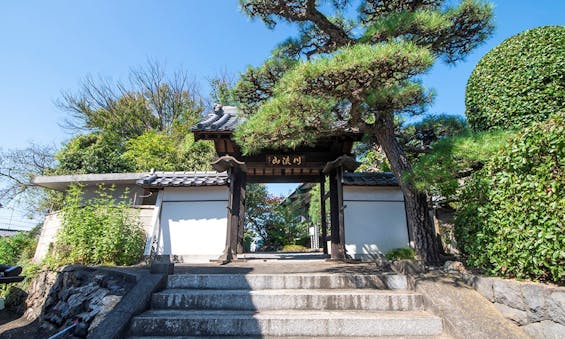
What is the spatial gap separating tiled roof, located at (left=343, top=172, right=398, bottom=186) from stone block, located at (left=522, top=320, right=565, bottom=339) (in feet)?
15.1

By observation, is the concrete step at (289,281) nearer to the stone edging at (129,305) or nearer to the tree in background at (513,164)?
the stone edging at (129,305)

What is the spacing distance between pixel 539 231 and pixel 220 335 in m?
3.38

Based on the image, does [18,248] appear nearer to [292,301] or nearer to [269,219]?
[269,219]

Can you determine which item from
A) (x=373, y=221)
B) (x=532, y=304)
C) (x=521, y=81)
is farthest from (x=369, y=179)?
(x=532, y=304)

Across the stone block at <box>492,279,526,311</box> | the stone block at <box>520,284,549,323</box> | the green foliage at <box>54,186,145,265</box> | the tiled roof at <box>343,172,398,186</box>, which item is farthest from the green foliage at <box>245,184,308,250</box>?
the stone block at <box>520,284,549,323</box>

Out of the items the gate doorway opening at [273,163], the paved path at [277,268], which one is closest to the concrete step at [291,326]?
the paved path at [277,268]

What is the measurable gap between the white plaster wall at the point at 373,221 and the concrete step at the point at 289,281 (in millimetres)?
2971

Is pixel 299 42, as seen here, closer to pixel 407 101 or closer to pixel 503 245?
pixel 407 101

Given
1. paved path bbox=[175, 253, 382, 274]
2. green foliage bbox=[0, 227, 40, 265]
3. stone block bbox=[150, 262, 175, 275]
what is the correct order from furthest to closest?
green foliage bbox=[0, 227, 40, 265], paved path bbox=[175, 253, 382, 274], stone block bbox=[150, 262, 175, 275]

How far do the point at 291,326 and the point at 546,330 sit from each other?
2.39 meters

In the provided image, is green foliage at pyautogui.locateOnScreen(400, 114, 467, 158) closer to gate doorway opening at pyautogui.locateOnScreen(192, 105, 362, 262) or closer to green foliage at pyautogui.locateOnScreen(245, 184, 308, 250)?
gate doorway opening at pyautogui.locateOnScreen(192, 105, 362, 262)

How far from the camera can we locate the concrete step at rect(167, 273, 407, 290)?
403 cm

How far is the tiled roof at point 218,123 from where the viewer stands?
6.52m

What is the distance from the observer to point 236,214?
6855 mm
